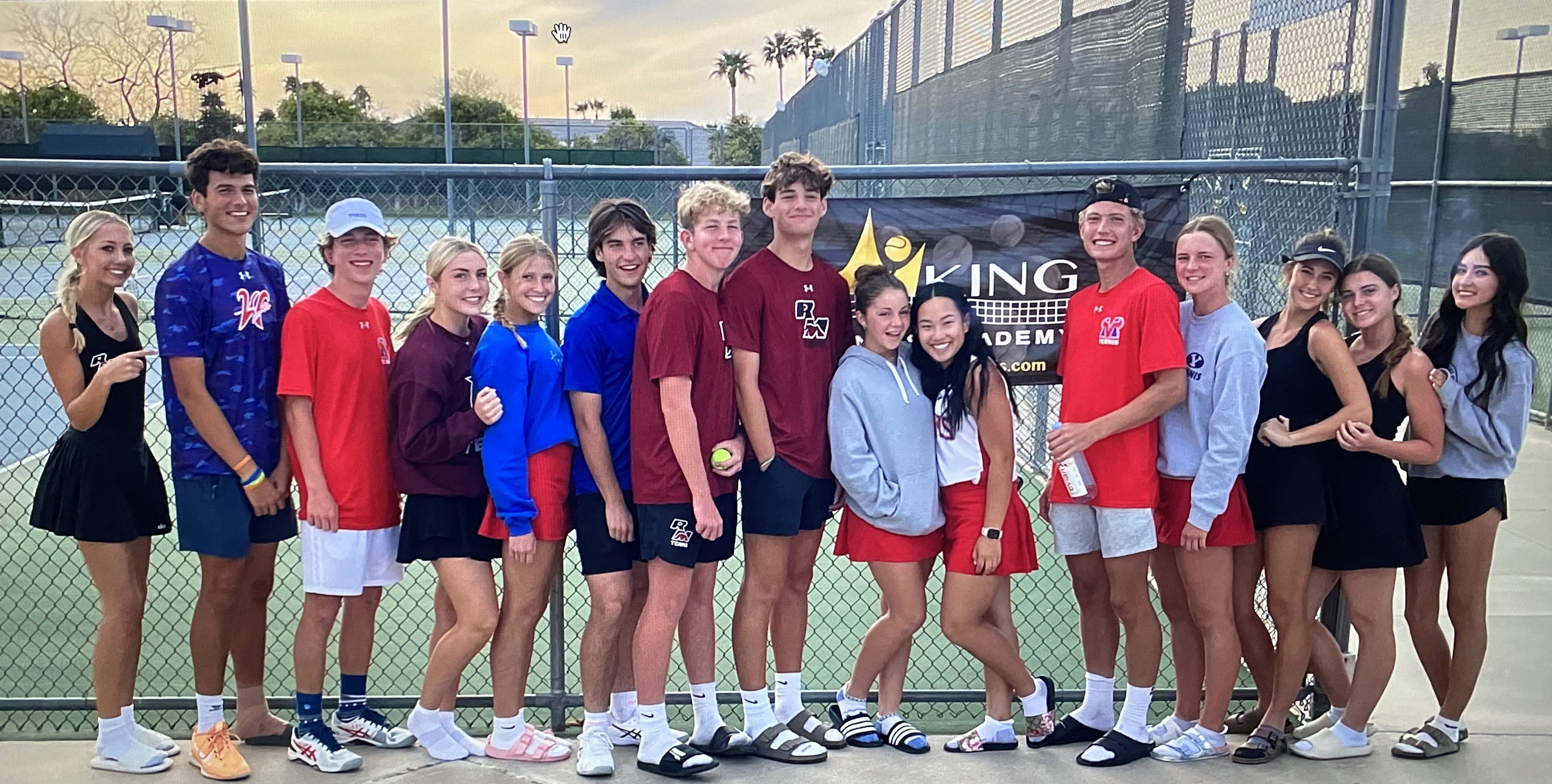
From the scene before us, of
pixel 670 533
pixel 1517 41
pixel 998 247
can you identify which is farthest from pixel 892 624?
pixel 1517 41

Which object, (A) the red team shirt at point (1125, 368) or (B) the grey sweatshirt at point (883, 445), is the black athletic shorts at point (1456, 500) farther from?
(B) the grey sweatshirt at point (883, 445)

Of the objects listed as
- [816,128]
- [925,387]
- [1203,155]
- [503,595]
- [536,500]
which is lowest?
[503,595]

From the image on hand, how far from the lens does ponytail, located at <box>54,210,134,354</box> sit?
11.8 feet

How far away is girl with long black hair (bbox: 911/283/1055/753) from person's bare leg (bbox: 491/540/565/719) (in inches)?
53.4

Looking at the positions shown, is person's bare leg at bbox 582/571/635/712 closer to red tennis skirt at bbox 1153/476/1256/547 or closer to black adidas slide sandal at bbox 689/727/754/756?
black adidas slide sandal at bbox 689/727/754/756

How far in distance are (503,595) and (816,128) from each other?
20.4 m

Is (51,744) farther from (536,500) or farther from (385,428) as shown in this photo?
(536,500)

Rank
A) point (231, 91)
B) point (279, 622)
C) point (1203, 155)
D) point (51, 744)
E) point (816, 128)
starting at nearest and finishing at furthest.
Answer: point (51, 744) → point (279, 622) → point (1203, 155) → point (816, 128) → point (231, 91)

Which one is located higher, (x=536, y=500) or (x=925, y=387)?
(x=925, y=387)

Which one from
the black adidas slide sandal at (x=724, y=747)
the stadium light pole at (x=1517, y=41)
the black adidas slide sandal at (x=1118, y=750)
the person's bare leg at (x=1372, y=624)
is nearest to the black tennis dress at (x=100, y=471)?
the black adidas slide sandal at (x=724, y=747)

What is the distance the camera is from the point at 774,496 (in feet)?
12.4

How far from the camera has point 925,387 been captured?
12.9 ft

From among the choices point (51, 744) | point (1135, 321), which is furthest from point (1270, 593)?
point (51, 744)

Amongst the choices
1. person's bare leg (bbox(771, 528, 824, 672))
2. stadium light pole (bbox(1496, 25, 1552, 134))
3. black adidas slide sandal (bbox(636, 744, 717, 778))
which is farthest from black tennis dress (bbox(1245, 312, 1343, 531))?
stadium light pole (bbox(1496, 25, 1552, 134))
